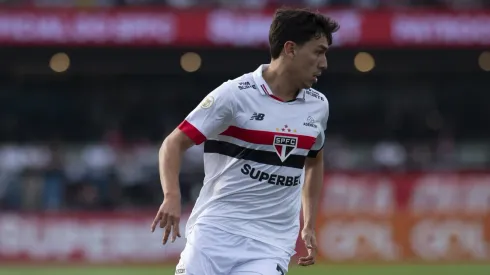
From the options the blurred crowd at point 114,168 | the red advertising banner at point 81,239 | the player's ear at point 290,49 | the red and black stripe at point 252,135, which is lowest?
the red advertising banner at point 81,239

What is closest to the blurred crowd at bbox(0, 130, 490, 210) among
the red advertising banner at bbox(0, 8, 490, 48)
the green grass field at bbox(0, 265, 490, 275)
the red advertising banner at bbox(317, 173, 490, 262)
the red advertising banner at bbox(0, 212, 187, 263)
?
the red advertising banner at bbox(0, 212, 187, 263)

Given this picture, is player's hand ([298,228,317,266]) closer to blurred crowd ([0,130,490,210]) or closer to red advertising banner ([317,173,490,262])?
red advertising banner ([317,173,490,262])

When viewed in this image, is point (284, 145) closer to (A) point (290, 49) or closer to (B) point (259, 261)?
(A) point (290, 49)

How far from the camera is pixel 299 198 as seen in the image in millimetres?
6191

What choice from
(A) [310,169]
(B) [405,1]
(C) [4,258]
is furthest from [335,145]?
(A) [310,169]

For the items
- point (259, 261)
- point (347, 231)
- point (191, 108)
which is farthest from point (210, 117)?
point (191, 108)

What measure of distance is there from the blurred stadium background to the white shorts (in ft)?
30.7

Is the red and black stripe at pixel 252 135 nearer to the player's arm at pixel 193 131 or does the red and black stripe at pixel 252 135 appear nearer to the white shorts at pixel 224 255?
the player's arm at pixel 193 131

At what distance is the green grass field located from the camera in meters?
15.5

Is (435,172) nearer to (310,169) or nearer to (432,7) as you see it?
(432,7)

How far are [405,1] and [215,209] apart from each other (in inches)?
734

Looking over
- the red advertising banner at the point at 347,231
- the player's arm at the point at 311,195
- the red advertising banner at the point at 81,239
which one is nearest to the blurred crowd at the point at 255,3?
the red advertising banner at the point at 347,231

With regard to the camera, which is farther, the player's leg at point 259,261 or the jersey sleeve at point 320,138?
the jersey sleeve at point 320,138

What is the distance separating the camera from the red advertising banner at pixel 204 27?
2377cm
